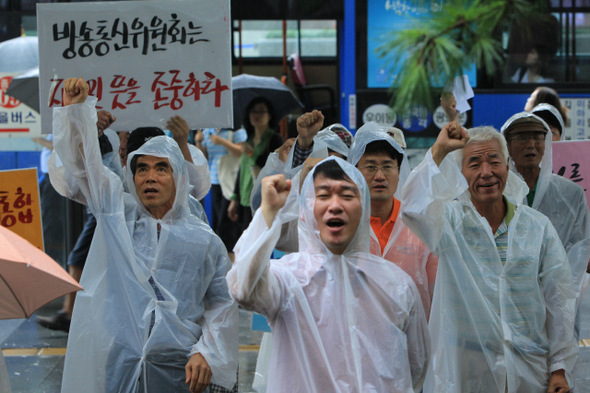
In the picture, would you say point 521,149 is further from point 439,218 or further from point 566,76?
point 566,76

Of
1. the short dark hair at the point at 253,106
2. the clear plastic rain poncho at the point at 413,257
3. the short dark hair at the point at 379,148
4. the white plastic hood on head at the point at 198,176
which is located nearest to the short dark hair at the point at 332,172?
the clear plastic rain poncho at the point at 413,257

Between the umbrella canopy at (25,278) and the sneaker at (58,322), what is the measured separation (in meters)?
3.80

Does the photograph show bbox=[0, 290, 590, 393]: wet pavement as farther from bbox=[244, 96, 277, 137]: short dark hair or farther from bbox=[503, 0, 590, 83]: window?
bbox=[503, 0, 590, 83]: window

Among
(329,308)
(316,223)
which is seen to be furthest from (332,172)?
(329,308)

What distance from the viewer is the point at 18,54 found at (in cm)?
680

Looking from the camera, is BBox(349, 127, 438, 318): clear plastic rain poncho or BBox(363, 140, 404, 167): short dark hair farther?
BBox(363, 140, 404, 167): short dark hair

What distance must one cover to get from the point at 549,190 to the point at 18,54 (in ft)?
16.7

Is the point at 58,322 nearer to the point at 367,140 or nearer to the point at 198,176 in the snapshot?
the point at 198,176

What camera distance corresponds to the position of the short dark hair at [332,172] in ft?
8.00

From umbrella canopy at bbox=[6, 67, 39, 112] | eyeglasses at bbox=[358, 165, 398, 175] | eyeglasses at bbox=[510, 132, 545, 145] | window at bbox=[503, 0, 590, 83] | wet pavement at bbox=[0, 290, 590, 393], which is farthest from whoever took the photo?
window at bbox=[503, 0, 590, 83]

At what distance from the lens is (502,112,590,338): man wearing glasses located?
3688 millimetres

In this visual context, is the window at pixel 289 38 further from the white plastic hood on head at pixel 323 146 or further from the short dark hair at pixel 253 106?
the white plastic hood on head at pixel 323 146

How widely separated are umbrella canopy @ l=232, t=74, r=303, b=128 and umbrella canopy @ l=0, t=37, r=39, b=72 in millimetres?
1935

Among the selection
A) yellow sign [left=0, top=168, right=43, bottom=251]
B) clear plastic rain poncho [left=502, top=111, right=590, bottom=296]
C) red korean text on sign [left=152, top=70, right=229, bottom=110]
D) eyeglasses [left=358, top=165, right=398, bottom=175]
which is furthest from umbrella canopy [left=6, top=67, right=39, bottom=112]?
clear plastic rain poncho [left=502, top=111, right=590, bottom=296]
